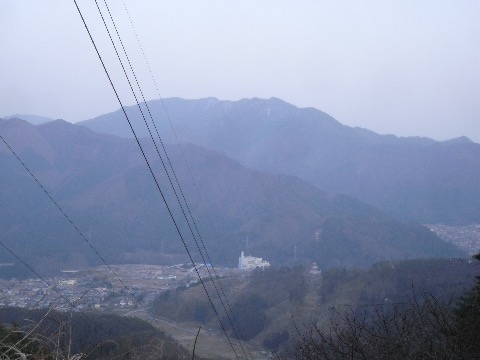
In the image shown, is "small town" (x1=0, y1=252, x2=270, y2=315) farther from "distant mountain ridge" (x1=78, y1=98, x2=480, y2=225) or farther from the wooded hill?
"distant mountain ridge" (x1=78, y1=98, x2=480, y2=225)

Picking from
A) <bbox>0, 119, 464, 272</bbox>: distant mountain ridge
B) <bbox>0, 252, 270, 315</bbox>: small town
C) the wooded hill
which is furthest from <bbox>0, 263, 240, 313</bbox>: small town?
<bbox>0, 119, 464, 272</bbox>: distant mountain ridge

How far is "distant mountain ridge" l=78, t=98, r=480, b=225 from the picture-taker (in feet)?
340

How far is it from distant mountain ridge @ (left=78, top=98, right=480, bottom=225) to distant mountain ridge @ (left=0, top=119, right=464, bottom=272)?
76.8 feet

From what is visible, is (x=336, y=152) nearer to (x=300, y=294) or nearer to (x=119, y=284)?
(x=119, y=284)

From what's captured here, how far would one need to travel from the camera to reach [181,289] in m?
43.7

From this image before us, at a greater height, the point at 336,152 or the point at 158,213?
the point at 158,213

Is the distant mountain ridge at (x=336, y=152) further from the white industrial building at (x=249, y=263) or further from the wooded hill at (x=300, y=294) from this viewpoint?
the wooded hill at (x=300, y=294)

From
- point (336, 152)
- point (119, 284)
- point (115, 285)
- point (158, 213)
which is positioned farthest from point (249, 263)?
point (336, 152)

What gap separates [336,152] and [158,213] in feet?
206

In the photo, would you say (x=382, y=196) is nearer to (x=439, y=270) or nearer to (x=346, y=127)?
(x=346, y=127)

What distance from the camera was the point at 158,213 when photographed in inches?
3098

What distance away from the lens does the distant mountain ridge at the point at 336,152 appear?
340 ft

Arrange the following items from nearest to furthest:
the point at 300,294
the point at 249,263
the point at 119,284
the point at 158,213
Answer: the point at 300,294, the point at 119,284, the point at 249,263, the point at 158,213

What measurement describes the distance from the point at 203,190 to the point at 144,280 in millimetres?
35436
